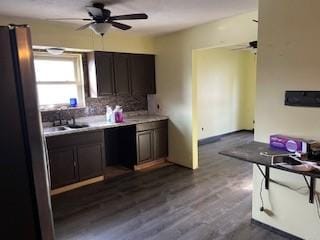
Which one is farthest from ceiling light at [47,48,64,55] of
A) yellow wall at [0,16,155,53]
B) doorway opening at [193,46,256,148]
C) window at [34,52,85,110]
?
doorway opening at [193,46,256,148]

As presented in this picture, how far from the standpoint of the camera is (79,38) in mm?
3742

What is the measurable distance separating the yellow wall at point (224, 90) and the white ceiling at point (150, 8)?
2454 mm

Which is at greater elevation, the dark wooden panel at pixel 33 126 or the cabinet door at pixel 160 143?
the dark wooden panel at pixel 33 126

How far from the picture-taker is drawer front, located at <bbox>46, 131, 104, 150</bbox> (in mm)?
3299

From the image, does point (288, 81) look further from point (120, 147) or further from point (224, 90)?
point (224, 90)

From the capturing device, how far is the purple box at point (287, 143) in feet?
6.89

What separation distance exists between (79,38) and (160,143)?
7.29 ft

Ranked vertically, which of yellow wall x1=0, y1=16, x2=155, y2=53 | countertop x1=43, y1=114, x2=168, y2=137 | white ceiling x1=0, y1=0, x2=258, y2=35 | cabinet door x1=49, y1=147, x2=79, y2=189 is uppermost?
white ceiling x1=0, y1=0, x2=258, y2=35

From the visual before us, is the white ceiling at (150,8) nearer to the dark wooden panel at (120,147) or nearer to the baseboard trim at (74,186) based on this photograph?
the dark wooden panel at (120,147)

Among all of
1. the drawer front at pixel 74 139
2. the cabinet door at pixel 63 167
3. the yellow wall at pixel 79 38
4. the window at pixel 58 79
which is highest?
the yellow wall at pixel 79 38

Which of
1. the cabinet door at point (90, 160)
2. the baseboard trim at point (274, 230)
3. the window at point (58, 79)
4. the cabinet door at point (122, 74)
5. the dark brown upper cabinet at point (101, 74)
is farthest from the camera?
the cabinet door at point (122, 74)

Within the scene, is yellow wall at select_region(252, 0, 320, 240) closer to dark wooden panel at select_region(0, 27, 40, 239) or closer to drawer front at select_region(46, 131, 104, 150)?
dark wooden panel at select_region(0, 27, 40, 239)

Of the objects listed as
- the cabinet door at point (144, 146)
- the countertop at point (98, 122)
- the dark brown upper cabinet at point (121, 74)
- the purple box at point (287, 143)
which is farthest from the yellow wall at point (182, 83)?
the purple box at point (287, 143)

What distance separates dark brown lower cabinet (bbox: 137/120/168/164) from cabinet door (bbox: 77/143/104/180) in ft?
2.29
